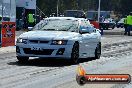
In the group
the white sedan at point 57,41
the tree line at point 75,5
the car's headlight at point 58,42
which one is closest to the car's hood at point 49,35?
the white sedan at point 57,41

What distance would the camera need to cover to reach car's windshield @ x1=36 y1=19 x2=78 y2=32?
1389 centimetres

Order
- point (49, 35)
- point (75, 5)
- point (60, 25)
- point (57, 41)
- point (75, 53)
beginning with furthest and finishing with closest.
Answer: point (75, 5) < point (60, 25) < point (75, 53) < point (49, 35) < point (57, 41)

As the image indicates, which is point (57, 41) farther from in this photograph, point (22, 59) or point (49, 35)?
point (22, 59)

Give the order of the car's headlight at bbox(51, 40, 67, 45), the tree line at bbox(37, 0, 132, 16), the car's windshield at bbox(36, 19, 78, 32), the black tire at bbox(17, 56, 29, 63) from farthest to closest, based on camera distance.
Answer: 1. the tree line at bbox(37, 0, 132, 16)
2. the car's windshield at bbox(36, 19, 78, 32)
3. the black tire at bbox(17, 56, 29, 63)
4. the car's headlight at bbox(51, 40, 67, 45)

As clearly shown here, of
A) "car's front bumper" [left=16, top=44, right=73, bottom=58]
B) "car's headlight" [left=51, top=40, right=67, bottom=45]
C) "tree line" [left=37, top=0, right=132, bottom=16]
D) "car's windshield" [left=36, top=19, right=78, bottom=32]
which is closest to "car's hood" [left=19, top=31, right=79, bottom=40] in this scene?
"car's headlight" [left=51, top=40, right=67, bottom=45]

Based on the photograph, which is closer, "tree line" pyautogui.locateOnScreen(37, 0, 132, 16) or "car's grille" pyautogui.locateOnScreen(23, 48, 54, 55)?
"car's grille" pyautogui.locateOnScreen(23, 48, 54, 55)

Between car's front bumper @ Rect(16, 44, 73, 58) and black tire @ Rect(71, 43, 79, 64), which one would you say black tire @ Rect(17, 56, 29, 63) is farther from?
black tire @ Rect(71, 43, 79, 64)

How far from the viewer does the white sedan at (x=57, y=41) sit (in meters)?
12.7

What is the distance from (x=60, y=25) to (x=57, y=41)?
144 cm

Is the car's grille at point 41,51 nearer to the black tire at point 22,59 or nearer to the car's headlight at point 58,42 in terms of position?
the car's headlight at point 58,42

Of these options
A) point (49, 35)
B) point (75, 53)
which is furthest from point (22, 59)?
point (75, 53)

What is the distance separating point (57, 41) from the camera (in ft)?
41.8

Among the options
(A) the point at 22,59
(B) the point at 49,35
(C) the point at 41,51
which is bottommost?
(A) the point at 22,59

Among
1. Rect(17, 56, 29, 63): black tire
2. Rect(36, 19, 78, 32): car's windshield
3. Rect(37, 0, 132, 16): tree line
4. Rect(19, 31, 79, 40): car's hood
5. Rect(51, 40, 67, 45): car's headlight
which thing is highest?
Rect(37, 0, 132, 16): tree line
